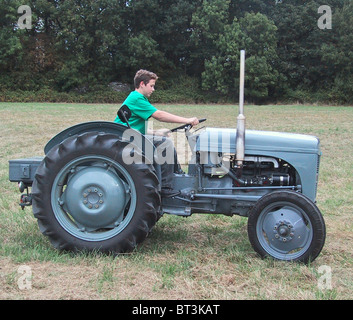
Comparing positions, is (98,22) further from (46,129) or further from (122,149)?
(122,149)

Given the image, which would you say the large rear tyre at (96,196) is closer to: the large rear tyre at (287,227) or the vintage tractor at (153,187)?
the vintage tractor at (153,187)

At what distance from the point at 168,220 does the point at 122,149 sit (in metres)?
1.56

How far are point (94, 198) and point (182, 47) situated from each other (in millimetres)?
34809

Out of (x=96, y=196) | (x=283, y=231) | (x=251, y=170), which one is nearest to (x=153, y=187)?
(x=96, y=196)

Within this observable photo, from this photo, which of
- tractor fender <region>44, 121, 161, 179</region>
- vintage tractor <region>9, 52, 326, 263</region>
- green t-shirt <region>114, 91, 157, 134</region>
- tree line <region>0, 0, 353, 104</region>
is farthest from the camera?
tree line <region>0, 0, 353, 104</region>

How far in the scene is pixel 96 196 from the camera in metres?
3.83

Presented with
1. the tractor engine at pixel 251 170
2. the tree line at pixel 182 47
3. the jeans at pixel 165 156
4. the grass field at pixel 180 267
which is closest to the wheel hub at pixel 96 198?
the grass field at pixel 180 267

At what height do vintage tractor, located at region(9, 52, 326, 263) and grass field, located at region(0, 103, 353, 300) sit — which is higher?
vintage tractor, located at region(9, 52, 326, 263)

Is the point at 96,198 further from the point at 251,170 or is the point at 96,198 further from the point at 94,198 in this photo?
the point at 251,170

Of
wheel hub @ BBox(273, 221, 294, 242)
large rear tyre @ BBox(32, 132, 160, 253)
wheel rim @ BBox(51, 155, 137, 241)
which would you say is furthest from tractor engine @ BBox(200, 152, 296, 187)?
wheel rim @ BBox(51, 155, 137, 241)

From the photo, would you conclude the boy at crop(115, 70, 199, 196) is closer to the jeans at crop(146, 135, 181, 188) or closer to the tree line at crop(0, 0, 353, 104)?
the jeans at crop(146, 135, 181, 188)

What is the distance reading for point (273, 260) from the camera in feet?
12.0

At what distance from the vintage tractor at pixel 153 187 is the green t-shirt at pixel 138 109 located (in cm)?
13

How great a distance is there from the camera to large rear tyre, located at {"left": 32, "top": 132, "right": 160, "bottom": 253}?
3.74 meters
